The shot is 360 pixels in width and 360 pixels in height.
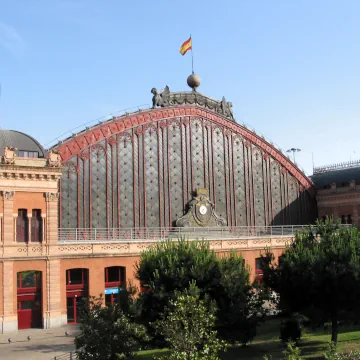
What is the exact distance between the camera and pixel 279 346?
36656mm

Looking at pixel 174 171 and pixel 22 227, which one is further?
pixel 174 171

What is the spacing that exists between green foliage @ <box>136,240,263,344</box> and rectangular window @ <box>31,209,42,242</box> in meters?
15.8

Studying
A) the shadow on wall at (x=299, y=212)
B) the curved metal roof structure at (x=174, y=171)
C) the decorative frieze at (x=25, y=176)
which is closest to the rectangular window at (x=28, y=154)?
the decorative frieze at (x=25, y=176)

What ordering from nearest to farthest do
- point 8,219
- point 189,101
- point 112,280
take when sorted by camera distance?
point 8,219 → point 112,280 → point 189,101

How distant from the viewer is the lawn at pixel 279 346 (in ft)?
112

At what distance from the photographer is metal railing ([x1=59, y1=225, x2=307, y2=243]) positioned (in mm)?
53656

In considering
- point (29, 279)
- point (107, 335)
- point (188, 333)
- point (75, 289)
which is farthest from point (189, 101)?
point (188, 333)

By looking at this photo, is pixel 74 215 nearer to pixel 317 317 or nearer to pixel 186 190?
pixel 186 190

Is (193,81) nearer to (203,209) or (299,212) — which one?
(203,209)

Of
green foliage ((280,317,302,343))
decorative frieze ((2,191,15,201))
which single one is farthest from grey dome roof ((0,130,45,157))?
green foliage ((280,317,302,343))

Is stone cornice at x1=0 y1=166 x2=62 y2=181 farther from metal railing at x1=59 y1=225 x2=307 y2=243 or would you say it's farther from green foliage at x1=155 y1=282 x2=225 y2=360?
green foliage at x1=155 y1=282 x2=225 y2=360

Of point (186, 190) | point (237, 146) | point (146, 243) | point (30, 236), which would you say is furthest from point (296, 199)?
point (30, 236)

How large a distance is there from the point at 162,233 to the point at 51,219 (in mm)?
17068

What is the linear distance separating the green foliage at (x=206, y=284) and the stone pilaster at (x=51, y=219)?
15022mm
